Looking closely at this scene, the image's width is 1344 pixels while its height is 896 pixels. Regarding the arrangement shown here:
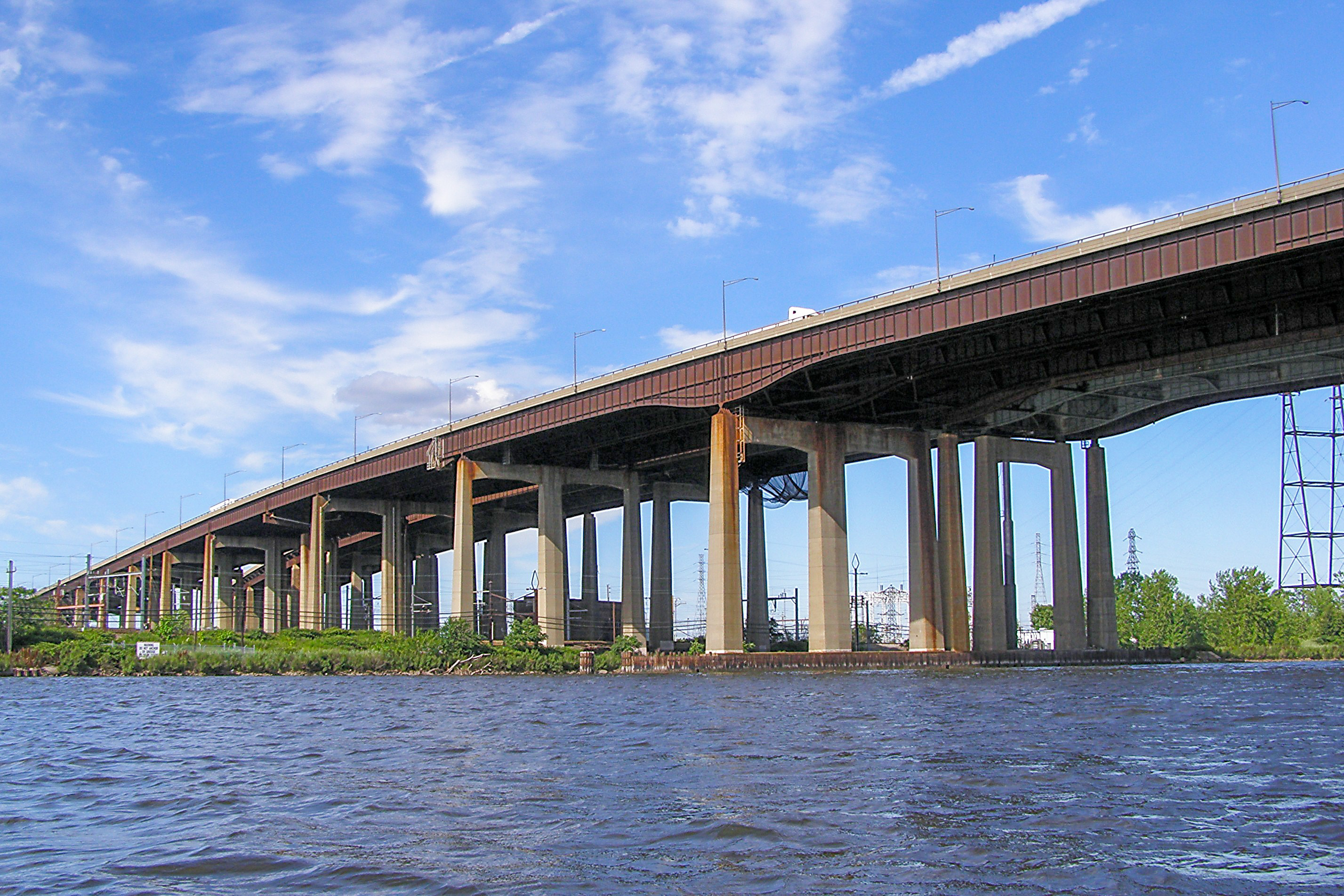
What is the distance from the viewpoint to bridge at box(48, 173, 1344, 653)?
69188 millimetres

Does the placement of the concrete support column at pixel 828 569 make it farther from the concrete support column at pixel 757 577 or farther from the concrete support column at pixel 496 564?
the concrete support column at pixel 496 564

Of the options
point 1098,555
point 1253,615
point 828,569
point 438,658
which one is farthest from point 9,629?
point 1253,615

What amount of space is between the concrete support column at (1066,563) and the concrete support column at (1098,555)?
2.56m

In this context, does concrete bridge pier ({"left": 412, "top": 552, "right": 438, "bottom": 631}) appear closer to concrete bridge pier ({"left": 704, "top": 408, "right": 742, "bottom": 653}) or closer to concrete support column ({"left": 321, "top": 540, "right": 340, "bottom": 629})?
concrete support column ({"left": 321, "top": 540, "right": 340, "bottom": 629})

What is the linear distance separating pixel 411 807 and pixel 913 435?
84543 mm

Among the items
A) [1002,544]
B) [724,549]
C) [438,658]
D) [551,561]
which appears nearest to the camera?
[724,549]

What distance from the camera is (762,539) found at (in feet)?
433

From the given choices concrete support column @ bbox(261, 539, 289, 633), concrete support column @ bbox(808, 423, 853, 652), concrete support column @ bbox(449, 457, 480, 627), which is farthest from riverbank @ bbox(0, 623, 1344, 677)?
concrete support column @ bbox(261, 539, 289, 633)

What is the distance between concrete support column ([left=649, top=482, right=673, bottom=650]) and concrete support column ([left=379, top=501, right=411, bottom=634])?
33.9m

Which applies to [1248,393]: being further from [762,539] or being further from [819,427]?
[762,539]

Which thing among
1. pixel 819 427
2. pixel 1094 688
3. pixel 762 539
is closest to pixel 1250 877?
pixel 1094 688

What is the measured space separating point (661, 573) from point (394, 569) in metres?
36.6

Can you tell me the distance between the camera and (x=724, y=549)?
290ft

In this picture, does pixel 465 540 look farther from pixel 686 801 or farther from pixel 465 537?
pixel 686 801
